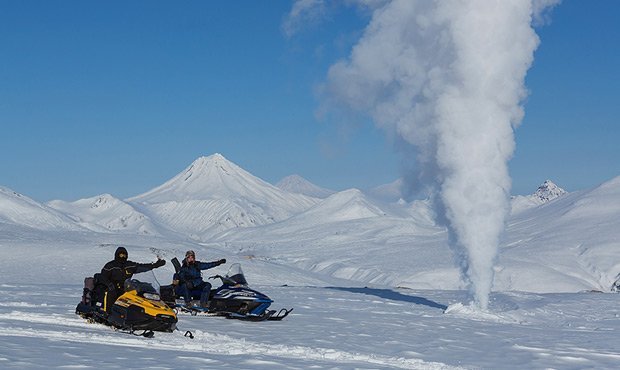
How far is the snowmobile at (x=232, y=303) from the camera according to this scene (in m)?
18.8

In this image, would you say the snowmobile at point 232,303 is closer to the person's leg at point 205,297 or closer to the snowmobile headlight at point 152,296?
the person's leg at point 205,297

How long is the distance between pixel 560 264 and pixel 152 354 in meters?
102

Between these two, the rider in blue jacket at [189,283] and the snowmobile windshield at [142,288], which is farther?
the rider in blue jacket at [189,283]

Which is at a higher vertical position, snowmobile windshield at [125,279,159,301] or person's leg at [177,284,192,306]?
person's leg at [177,284,192,306]

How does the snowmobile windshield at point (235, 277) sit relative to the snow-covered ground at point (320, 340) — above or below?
above

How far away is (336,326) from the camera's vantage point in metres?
19.2

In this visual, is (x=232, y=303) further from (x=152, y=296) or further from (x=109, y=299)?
(x=109, y=299)

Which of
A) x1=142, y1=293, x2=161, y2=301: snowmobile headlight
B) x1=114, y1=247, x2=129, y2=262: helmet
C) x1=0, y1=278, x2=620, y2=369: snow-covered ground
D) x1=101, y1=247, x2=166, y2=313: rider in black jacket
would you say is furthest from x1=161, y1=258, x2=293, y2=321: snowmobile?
x1=142, y1=293, x2=161, y2=301: snowmobile headlight

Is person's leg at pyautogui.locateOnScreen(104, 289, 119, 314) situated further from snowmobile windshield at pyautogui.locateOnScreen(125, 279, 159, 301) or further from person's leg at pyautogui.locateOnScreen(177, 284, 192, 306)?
person's leg at pyautogui.locateOnScreen(177, 284, 192, 306)

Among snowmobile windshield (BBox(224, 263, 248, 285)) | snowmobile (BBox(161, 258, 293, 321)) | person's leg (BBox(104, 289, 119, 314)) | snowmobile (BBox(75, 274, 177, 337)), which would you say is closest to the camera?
snowmobile (BBox(75, 274, 177, 337))

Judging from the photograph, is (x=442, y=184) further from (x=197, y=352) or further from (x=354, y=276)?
(x=354, y=276)

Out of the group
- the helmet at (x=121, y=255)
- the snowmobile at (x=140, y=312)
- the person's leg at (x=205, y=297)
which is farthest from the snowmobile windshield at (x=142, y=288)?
the person's leg at (x=205, y=297)

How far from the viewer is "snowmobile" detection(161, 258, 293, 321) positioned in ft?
61.7

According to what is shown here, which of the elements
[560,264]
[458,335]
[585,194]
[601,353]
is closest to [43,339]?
[458,335]
